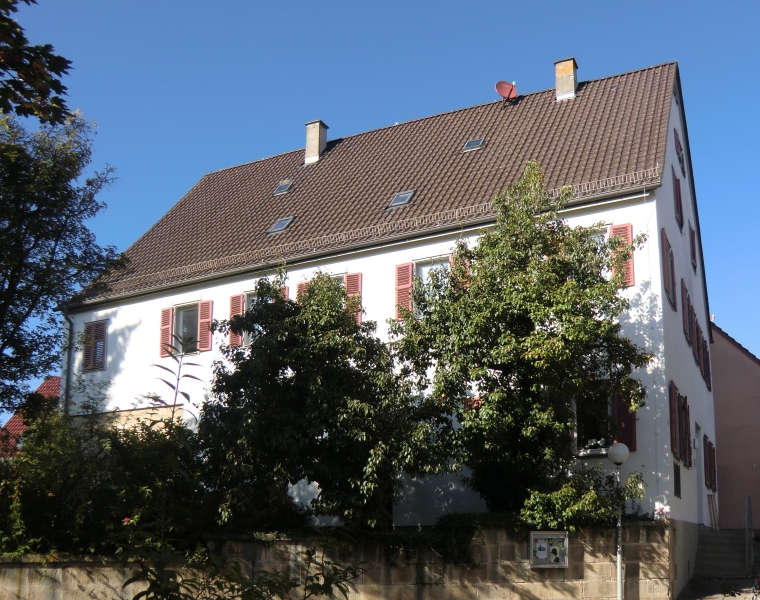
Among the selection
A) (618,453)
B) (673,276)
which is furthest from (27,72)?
(673,276)

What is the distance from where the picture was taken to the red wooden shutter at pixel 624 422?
15.4m

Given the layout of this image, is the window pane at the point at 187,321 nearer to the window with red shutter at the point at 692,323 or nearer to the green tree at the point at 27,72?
the window with red shutter at the point at 692,323

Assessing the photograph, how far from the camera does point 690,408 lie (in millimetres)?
19531

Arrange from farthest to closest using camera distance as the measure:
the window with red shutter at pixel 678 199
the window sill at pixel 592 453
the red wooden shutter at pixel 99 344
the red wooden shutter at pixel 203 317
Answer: the red wooden shutter at pixel 99 344 → the red wooden shutter at pixel 203 317 → the window with red shutter at pixel 678 199 → the window sill at pixel 592 453

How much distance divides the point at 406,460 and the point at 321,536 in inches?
309

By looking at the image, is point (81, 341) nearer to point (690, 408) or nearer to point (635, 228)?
point (635, 228)

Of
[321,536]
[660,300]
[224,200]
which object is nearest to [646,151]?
[660,300]

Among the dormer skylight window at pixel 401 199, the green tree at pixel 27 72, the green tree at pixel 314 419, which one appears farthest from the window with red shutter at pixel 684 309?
the green tree at pixel 27 72

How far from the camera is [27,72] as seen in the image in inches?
300

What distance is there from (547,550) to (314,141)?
50.2 ft

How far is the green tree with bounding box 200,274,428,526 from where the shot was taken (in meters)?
13.2

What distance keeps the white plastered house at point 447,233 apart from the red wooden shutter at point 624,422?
0.11 feet

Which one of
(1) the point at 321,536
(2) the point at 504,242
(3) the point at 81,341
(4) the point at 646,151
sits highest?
(4) the point at 646,151

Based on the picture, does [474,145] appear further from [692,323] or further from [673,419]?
[673,419]
